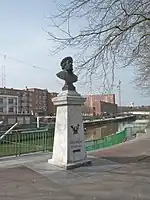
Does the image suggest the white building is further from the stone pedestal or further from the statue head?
the stone pedestal

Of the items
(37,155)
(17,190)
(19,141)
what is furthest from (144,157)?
(17,190)

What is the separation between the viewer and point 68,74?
866 cm

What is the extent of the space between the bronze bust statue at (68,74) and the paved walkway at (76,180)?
97.7 inches

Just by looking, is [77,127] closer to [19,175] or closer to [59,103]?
[59,103]

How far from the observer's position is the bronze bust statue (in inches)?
340

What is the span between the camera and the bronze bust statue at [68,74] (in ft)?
28.3

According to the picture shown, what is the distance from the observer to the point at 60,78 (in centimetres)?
874

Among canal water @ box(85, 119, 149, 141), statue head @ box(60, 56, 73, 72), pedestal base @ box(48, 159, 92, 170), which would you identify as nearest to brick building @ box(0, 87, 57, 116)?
canal water @ box(85, 119, 149, 141)

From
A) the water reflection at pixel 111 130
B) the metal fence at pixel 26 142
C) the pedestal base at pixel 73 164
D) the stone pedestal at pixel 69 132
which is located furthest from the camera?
the water reflection at pixel 111 130

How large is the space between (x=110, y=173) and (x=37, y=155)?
141 inches

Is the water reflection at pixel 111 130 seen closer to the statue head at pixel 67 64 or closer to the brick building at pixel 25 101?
the statue head at pixel 67 64

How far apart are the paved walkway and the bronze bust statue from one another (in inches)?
97.7

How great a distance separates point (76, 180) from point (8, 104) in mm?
80475

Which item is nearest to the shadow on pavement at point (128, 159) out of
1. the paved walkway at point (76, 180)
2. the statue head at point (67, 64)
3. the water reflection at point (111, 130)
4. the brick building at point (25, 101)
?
the paved walkway at point (76, 180)
